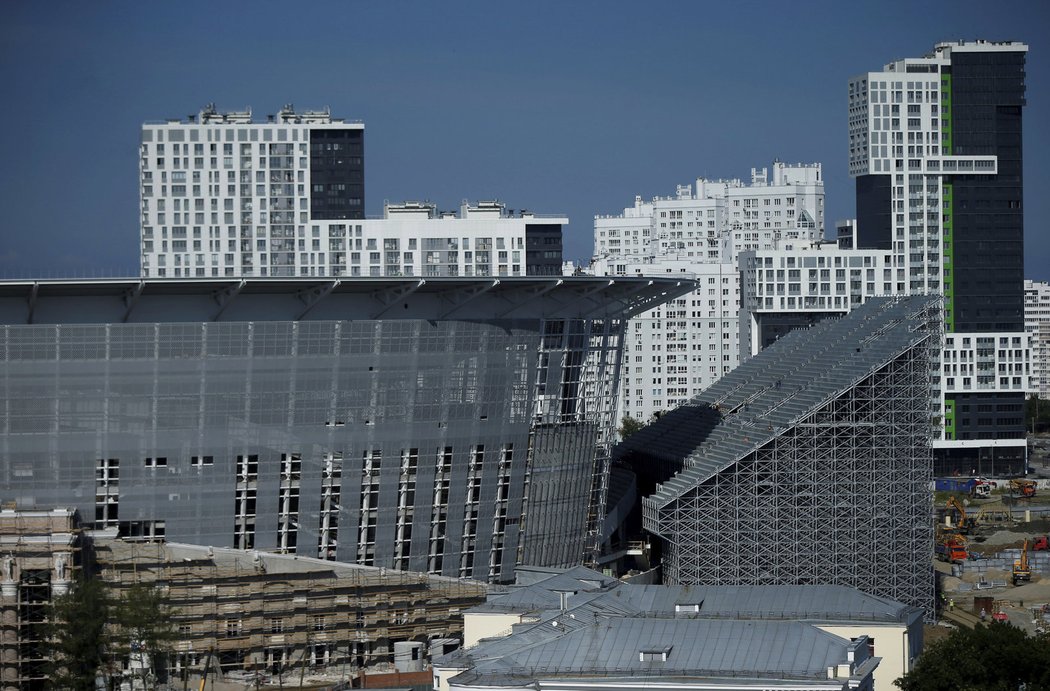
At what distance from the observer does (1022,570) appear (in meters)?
95.3

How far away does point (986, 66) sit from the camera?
146875 mm

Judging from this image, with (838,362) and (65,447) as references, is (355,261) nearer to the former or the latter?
(838,362)

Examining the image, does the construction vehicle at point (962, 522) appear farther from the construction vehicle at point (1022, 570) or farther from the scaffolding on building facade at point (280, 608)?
the scaffolding on building facade at point (280, 608)

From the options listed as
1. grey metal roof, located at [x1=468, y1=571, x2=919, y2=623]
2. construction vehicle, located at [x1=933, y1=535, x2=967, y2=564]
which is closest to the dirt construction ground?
construction vehicle, located at [x1=933, y1=535, x2=967, y2=564]

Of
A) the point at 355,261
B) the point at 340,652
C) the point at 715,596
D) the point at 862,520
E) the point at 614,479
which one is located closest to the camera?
the point at 715,596

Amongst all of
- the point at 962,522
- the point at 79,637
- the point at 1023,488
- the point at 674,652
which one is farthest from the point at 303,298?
the point at 1023,488

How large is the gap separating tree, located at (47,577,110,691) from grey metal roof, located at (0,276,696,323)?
11239 millimetres

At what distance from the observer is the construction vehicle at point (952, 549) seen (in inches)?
4008

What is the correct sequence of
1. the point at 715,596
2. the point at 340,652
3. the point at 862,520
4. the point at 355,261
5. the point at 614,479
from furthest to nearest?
1. the point at 355,261
2. the point at 614,479
3. the point at 862,520
4. the point at 340,652
5. the point at 715,596

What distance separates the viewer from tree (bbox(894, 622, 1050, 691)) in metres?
52.7

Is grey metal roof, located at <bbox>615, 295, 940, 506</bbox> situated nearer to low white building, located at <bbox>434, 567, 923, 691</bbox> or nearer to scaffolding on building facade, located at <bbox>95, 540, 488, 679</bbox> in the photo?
scaffolding on building facade, located at <bbox>95, 540, 488, 679</bbox>

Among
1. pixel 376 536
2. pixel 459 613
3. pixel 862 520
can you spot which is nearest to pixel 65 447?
pixel 376 536

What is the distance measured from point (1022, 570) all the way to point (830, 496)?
2485 centimetres

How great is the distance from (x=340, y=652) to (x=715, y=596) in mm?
15048
